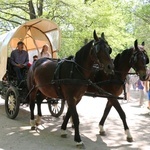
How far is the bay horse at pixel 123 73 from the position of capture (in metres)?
5.51

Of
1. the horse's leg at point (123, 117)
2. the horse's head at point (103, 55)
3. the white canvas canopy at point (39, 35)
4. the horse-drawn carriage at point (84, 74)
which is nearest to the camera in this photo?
the horse's head at point (103, 55)

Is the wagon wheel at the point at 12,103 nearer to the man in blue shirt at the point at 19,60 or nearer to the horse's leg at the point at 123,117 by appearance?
the man in blue shirt at the point at 19,60

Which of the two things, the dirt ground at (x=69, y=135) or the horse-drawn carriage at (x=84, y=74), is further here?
the dirt ground at (x=69, y=135)

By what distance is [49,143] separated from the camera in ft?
18.3

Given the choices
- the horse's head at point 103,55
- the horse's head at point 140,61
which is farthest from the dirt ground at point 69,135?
the horse's head at point 103,55

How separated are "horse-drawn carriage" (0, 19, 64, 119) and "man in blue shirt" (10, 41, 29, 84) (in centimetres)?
18

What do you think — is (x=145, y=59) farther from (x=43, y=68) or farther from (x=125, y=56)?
(x=43, y=68)

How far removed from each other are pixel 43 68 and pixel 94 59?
1.76 metres

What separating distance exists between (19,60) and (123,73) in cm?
368

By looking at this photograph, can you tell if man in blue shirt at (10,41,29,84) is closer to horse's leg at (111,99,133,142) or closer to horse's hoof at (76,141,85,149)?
horse's leg at (111,99,133,142)

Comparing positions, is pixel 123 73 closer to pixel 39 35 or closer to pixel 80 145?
pixel 80 145

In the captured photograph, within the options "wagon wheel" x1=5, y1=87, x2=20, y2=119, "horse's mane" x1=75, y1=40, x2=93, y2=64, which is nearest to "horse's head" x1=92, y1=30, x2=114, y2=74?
"horse's mane" x1=75, y1=40, x2=93, y2=64

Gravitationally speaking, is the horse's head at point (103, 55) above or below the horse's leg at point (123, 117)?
above

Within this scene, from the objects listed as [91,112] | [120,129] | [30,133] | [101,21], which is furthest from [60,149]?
[101,21]
